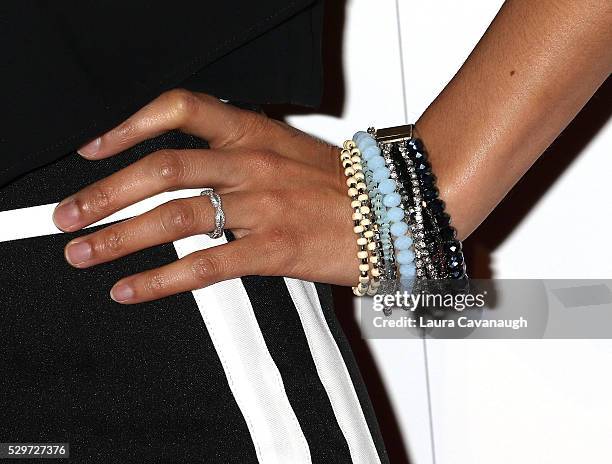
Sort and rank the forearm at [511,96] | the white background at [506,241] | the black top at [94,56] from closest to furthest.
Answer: the black top at [94,56] → the forearm at [511,96] → the white background at [506,241]

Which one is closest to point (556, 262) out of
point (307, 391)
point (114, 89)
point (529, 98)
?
point (529, 98)

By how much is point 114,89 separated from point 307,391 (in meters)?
0.24

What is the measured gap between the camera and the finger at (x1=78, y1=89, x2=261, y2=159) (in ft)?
1.78

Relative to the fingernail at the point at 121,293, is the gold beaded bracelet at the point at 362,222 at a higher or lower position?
higher

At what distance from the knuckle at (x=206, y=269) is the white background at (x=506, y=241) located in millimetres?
575

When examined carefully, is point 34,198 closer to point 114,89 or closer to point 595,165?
point 114,89

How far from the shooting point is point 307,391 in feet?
1.81

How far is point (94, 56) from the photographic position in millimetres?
516

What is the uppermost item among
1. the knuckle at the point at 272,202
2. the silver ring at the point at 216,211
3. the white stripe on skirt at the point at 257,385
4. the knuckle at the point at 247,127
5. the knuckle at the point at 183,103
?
the knuckle at the point at 247,127

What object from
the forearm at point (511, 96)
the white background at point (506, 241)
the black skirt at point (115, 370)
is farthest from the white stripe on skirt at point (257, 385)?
the white background at point (506, 241)

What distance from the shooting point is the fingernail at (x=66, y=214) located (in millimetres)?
528

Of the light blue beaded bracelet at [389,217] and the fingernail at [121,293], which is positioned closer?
the fingernail at [121,293]

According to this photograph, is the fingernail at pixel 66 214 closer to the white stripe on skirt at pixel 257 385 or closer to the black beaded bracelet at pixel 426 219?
the white stripe on skirt at pixel 257 385

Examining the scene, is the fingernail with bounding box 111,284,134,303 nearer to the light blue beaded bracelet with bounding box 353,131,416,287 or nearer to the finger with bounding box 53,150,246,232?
the finger with bounding box 53,150,246,232
